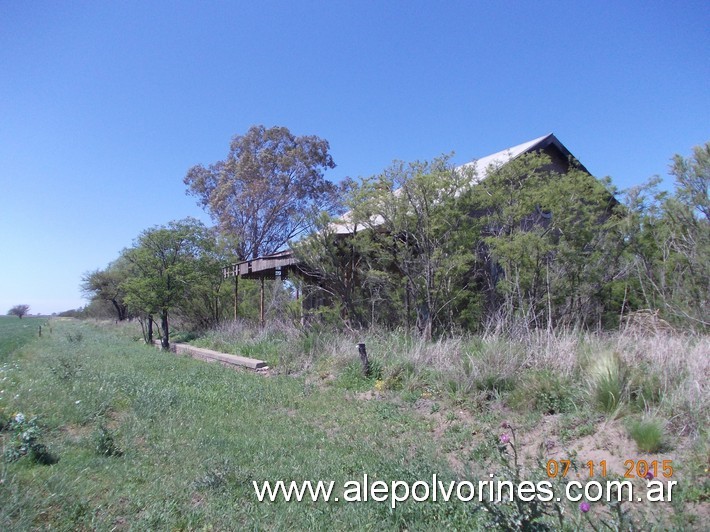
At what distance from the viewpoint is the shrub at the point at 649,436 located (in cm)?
390

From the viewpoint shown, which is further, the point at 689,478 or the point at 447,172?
the point at 447,172

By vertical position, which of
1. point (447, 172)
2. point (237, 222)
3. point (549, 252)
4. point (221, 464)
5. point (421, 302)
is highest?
point (237, 222)

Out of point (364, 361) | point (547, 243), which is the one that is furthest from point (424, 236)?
point (364, 361)

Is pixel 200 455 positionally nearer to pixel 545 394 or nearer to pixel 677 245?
pixel 545 394

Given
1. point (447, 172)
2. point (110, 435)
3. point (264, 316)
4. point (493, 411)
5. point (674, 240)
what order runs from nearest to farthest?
point (110, 435), point (493, 411), point (674, 240), point (447, 172), point (264, 316)

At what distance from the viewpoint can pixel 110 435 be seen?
196 inches

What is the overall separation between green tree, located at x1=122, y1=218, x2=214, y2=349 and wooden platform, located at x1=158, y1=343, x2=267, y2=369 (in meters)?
1.42

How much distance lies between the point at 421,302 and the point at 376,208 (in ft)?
7.30

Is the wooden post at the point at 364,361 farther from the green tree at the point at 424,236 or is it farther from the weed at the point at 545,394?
the weed at the point at 545,394

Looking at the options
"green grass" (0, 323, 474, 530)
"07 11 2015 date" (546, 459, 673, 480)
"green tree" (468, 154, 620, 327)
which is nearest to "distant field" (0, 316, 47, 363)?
"green grass" (0, 323, 474, 530)

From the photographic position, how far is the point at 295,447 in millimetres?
4957

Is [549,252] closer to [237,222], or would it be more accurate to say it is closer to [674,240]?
[674,240]

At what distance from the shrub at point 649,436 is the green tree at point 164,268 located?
15631 mm

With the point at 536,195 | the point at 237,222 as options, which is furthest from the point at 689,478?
the point at 237,222
